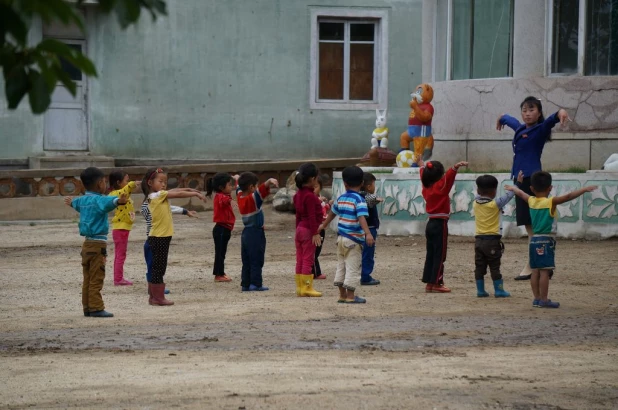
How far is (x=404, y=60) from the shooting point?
24.0m

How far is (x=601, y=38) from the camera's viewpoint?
16406 mm

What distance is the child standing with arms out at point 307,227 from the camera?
10875mm

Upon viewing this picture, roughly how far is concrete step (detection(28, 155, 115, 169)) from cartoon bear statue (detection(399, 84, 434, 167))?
303 inches

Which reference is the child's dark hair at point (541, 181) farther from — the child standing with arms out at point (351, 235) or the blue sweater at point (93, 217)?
the blue sweater at point (93, 217)

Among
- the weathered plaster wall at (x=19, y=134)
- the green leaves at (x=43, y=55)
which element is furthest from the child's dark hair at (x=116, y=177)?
the weathered plaster wall at (x=19, y=134)

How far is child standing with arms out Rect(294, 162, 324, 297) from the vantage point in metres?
10.9

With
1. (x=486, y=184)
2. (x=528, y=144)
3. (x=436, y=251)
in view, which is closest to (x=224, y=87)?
(x=528, y=144)

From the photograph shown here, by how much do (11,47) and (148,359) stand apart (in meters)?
4.36

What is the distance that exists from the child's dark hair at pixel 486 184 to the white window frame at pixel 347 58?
43.2 feet

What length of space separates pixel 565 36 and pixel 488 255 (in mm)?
7116

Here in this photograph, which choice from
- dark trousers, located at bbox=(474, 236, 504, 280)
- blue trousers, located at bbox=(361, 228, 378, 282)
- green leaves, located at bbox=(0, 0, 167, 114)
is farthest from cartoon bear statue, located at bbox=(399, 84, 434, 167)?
green leaves, located at bbox=(0, 0, 167, 114)

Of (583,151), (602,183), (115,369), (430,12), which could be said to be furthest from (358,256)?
(430,12)

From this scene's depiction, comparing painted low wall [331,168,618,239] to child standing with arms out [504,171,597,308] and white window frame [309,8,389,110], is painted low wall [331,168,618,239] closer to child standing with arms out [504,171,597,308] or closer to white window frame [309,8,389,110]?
white window frame [309,8,389,110]

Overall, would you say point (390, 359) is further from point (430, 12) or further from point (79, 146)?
point (79, 146)
